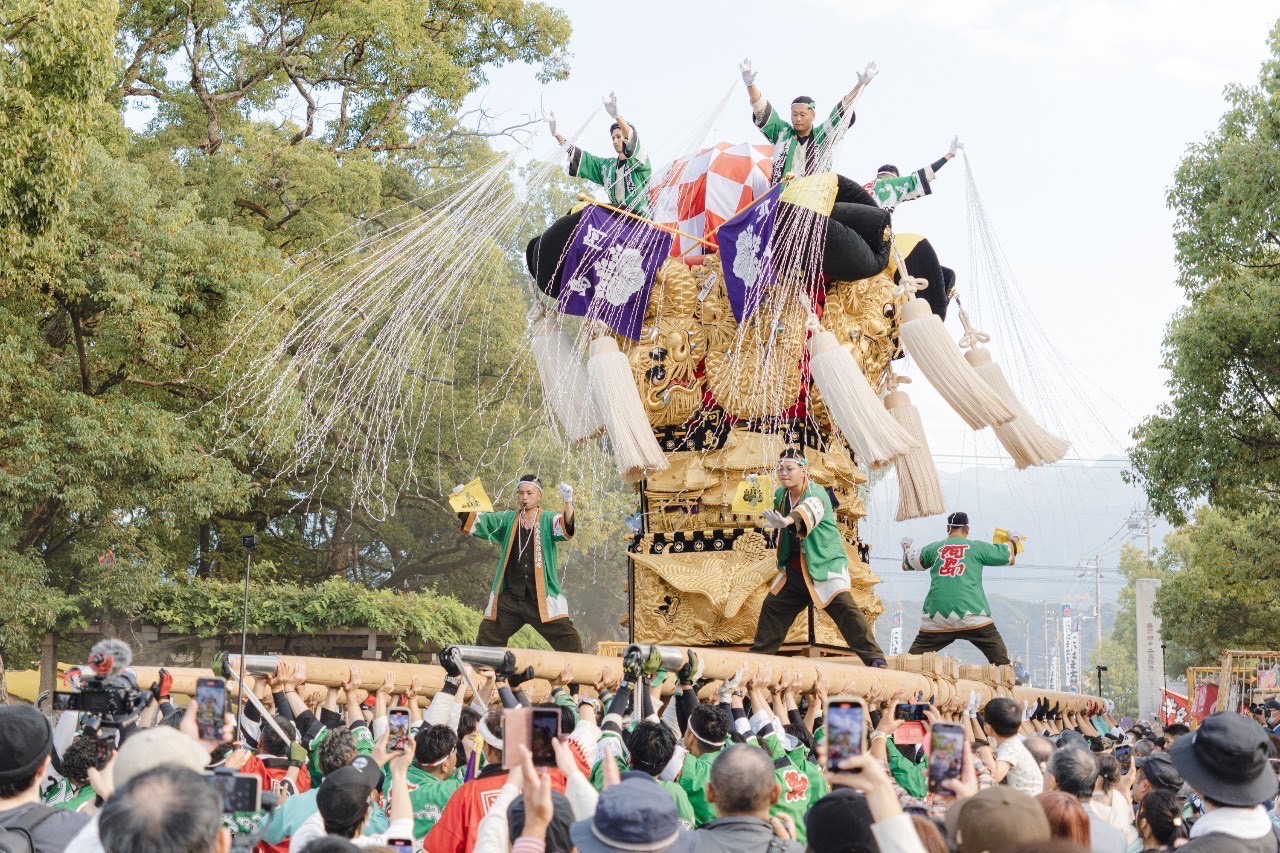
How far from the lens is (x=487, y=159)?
25.7 metres

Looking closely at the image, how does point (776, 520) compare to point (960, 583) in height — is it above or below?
above

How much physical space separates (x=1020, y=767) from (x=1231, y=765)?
1.42 m

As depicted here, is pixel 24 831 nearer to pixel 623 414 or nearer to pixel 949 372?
pixel 623 414

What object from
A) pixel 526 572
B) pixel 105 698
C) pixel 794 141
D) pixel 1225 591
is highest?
pixel 794 141

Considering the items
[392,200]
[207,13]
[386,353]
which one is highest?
[207,13]

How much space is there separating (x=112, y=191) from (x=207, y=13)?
416 cm

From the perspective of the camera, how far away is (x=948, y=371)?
936 cm

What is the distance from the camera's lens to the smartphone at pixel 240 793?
8.51 ft

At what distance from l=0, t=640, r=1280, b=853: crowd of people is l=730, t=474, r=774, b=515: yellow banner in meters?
3.17

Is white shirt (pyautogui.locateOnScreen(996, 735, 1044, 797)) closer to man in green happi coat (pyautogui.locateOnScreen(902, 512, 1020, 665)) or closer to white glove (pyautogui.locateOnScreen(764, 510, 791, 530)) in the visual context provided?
white glove (pyautogui.locateOnScreen(764, 510, 791, 530))

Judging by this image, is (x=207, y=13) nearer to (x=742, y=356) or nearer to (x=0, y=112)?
(x=0, y=112)

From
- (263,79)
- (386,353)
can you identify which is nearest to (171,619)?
(263,79)

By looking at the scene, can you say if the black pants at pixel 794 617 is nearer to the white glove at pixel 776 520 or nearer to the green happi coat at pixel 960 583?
the white glove at pixel 776 520

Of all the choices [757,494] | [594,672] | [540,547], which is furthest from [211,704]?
[757,494]
